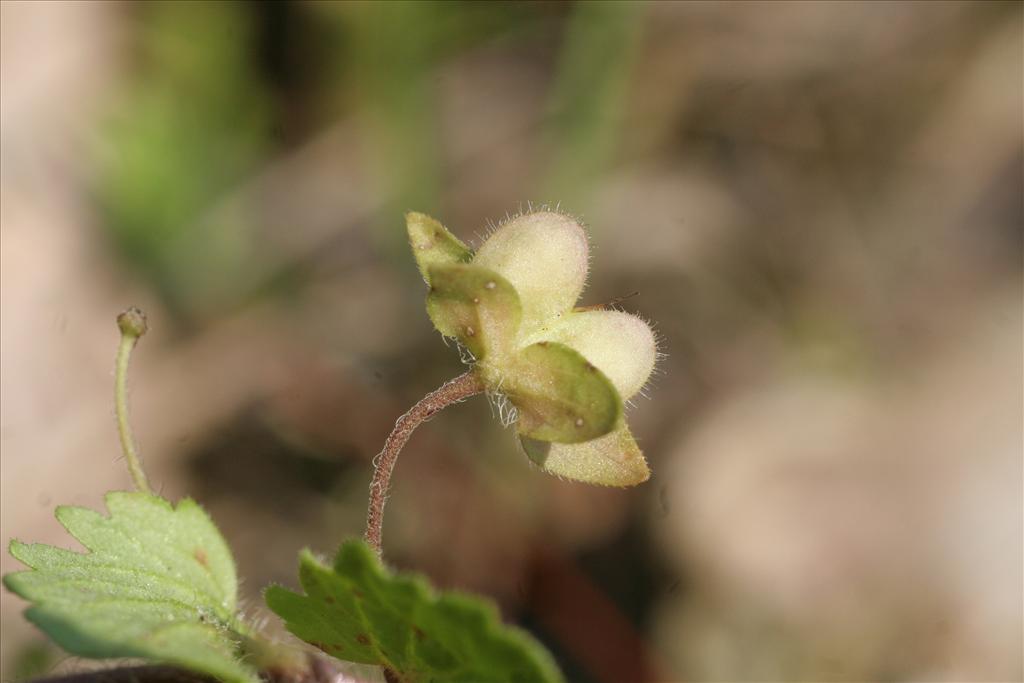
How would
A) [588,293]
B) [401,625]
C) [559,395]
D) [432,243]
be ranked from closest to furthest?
[401,625] → [559,395] → [432,243] → [588,293]

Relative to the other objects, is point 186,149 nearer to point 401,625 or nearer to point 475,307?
point 475,307

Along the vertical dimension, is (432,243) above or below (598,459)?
above

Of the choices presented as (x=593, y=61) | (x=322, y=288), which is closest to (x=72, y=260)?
(x=322, y=288)

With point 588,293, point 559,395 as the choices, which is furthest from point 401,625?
point 588,293

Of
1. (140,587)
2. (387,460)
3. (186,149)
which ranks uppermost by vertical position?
(186,149)

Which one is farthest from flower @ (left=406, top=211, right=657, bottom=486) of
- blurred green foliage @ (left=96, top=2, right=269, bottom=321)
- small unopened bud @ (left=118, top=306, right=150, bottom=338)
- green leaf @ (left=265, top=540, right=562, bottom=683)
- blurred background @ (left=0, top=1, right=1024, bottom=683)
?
blurred green foliage @ (left=96, top=2, right=269, bottom=321)

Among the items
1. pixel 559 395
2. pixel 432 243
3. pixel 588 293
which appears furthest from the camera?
pixel 588 293

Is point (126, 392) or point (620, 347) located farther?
point (126, 392)
